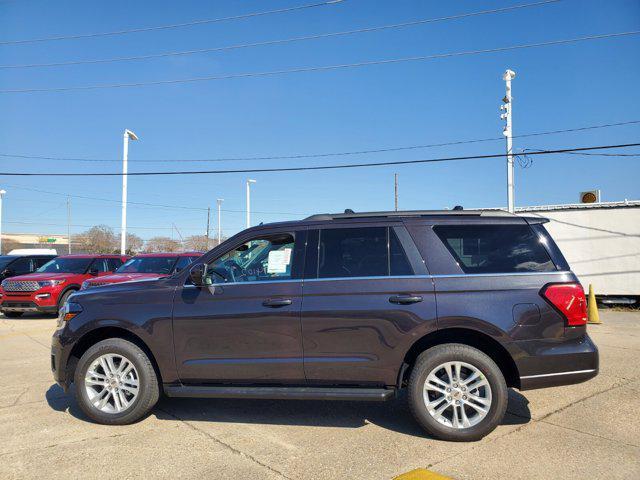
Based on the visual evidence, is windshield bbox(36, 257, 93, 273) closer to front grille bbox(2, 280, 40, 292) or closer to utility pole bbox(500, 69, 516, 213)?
front grille bbox(2, 280, 40, 292)

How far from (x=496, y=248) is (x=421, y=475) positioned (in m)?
1.99

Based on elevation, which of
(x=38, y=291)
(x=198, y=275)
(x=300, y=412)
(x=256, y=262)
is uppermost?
(x=256, y=262)

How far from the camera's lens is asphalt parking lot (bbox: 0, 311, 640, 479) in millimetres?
3398

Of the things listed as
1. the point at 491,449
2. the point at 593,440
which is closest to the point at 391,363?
the point at 491,449

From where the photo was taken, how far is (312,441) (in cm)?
393

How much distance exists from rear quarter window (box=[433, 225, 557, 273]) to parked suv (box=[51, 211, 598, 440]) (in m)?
0.01

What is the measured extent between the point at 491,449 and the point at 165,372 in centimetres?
290

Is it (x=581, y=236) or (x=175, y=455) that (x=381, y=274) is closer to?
(x=175, y=455)

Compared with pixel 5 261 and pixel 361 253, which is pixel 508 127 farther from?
pixel 5 261

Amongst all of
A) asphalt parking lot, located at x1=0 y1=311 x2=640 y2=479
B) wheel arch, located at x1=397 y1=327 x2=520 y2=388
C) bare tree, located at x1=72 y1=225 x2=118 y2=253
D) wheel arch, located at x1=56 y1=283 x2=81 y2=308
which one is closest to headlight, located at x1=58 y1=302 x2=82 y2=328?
asphalt parking lot, located at x1=0 y1=311 x2=640 y2=479

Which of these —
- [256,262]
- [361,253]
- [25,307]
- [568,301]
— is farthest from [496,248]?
[25,307]

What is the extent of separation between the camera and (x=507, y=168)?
15.3 meters

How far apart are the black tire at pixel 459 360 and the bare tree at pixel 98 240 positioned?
7615 centimetres

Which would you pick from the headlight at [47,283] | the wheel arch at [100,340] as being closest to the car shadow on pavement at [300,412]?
the wheel arch at [100,340]
